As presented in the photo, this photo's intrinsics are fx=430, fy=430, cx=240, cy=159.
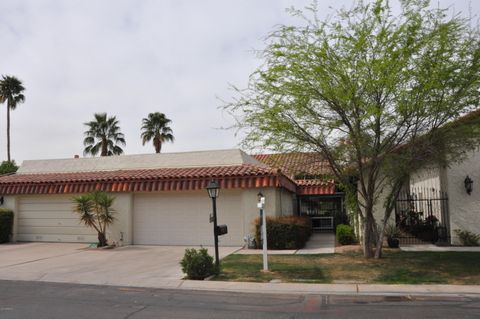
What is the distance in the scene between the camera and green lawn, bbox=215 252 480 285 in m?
9.92

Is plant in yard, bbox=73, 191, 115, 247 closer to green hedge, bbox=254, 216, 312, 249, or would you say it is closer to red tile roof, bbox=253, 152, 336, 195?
green hedge, bbox=254, 216, 312, 249

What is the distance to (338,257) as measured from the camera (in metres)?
13.3

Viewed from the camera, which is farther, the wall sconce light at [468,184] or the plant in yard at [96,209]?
the plant in yard at [96,209]

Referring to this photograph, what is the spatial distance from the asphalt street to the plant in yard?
749 centimetres

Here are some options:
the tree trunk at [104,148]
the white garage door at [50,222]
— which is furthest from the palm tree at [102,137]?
the white garage door at [50,222]

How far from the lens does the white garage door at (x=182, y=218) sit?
56.7 feet

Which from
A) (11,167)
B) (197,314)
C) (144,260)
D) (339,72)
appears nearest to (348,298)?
(197,314)

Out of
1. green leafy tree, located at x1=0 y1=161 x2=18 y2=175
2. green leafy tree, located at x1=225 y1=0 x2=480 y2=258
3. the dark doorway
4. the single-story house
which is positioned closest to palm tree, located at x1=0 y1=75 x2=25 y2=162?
green leafy tree, located at x1=0 y1=161 x2=18 y2=175

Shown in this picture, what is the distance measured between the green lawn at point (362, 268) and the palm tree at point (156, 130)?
2740 cm

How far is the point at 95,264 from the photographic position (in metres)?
13.1

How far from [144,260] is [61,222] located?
300 inches

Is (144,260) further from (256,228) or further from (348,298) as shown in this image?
(348,298)

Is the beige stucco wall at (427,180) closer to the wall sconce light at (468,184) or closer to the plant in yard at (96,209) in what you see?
the wall sconce light at (468,184)

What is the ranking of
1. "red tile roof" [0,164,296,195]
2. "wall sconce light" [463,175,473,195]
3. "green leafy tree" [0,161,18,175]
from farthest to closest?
"green leafy tree" [0,161,18,175] < "red tile roof" [0,164,296,195] < "wall sconce light" [463,175,473,195]
